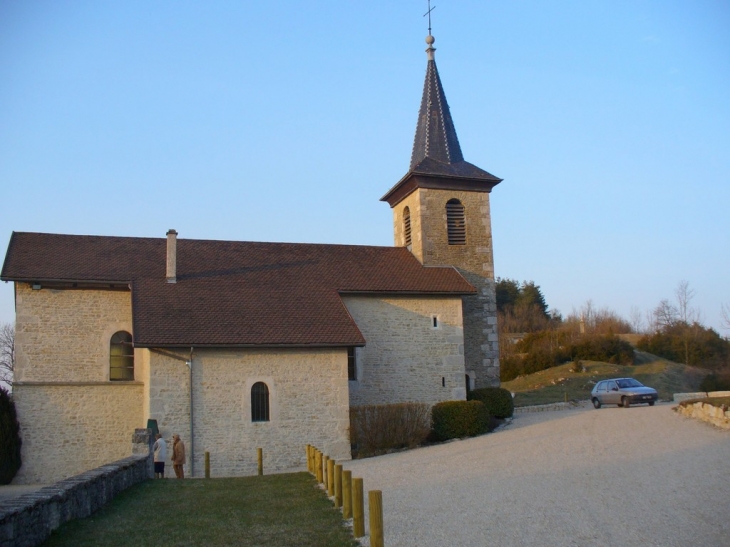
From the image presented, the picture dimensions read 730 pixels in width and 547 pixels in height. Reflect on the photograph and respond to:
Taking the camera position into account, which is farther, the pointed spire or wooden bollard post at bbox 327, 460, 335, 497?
the pointed spire

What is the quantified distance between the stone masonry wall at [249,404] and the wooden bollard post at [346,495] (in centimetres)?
978

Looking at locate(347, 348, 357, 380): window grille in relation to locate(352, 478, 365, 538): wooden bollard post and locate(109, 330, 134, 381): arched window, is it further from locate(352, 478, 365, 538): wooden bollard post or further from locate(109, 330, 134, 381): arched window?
locate(352, 478, 365, 538): wooden bollard post

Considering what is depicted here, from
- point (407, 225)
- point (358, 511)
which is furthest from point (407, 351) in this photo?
point (358, 511)

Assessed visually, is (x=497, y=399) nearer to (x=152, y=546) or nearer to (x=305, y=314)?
(x=305, y=314)

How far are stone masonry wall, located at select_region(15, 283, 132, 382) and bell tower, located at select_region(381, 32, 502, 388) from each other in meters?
10.7

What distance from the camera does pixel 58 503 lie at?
922 centimetres

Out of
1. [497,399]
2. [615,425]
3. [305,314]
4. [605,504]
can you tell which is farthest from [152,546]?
[497,399]

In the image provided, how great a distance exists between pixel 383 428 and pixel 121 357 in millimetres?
7917

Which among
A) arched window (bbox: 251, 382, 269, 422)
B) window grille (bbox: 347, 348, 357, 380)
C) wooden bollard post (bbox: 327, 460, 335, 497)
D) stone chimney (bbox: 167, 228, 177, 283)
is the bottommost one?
wooden bollard post (bbox: 327, 460, 335, 497)

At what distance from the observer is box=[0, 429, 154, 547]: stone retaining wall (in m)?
7.54

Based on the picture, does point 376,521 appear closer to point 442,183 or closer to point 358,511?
point 358,511

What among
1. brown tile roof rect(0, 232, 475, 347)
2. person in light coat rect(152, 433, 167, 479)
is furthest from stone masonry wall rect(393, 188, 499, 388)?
person in light coat rect(152, 433, 167, 479)

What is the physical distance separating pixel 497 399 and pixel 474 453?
6.67 metres

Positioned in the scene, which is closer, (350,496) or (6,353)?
(350,496)
